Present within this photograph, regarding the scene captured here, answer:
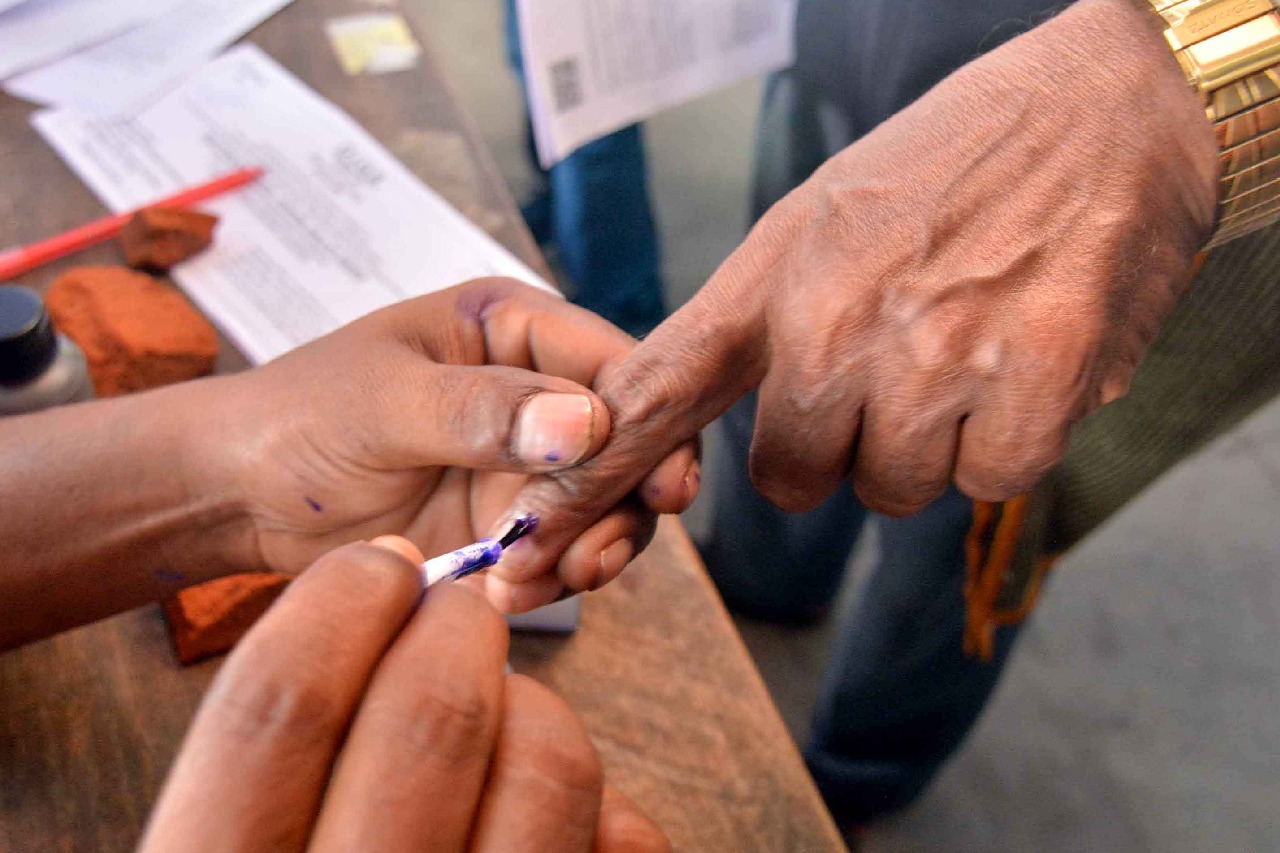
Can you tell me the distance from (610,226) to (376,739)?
4.14 feet

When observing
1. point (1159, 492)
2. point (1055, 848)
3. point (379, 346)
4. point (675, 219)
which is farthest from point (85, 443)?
point (1159, 492)

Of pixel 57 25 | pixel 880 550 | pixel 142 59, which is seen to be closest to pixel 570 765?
pixel 880 550

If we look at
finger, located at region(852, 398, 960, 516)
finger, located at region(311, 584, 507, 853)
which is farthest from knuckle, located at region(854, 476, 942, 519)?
finger, located at region(311, 584, 507, 853)

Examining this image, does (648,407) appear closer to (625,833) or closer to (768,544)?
(625,833)

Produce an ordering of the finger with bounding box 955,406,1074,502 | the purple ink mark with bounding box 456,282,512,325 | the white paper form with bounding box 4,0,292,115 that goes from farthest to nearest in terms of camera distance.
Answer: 1. the white paper form with bounding box 4,0,292,115
2. the purple ink mark with bounding box 456,282,512,325
3. the finger with bounding box 955,406,1074,502

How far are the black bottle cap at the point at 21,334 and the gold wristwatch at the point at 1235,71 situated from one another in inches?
29.9

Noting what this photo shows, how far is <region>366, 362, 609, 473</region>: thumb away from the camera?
538 millimetres

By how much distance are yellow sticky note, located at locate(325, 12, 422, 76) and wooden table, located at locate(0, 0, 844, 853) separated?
2.20 feet

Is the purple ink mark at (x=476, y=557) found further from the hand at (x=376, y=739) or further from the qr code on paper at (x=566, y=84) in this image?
the qr code on paper at (x=566, y=84)

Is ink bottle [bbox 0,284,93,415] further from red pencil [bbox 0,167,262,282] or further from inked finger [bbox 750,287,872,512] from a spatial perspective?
inked finger [bbox 750,287,872,512]

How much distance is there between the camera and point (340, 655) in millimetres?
368

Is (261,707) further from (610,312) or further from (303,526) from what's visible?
(610,312)

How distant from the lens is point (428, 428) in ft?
1.88

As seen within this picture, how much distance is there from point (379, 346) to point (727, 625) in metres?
0.31
